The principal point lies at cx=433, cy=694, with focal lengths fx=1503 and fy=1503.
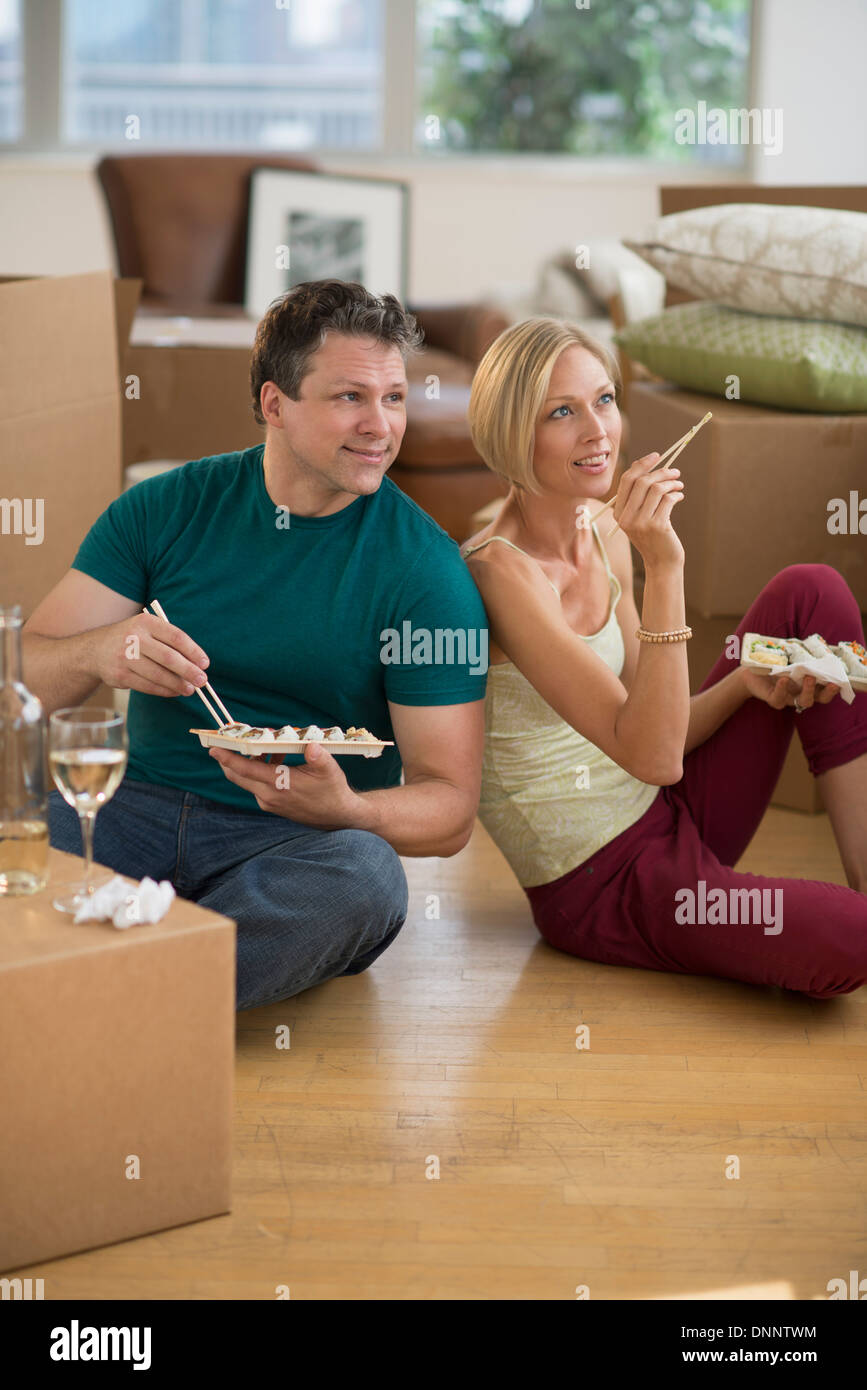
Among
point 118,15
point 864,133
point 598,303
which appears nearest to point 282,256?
point 598,303

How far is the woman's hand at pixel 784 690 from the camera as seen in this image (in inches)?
72.7

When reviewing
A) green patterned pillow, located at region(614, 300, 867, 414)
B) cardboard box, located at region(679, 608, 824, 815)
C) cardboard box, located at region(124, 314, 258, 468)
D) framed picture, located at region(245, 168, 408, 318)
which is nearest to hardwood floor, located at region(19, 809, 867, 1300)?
cardboard box, located at region(679, 608, 824, 815)

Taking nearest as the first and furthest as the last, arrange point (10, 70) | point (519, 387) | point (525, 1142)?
point (525, 1142) < point (519, 387) < point (10, 70)

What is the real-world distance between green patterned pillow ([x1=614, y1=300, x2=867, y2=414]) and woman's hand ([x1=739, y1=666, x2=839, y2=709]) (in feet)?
2.56

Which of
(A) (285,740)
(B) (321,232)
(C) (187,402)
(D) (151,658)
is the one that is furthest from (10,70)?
(A) (285,740)

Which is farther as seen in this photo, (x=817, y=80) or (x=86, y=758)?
(x=817, y=80)

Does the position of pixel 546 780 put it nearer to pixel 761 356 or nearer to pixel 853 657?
pixel 853 657

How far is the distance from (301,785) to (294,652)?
0.20 metres

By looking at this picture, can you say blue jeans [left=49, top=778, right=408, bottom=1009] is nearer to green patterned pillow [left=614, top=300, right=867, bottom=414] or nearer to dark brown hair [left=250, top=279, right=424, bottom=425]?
dark brown hair [left=250, top=279, right=424, bottom=425]

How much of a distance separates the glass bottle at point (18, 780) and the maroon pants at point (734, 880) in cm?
79

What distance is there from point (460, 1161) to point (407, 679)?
533 mm

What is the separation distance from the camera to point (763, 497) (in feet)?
8.25

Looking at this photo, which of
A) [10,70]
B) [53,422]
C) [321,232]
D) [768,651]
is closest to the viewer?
[768,651]

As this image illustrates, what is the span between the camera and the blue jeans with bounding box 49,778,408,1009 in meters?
1.63
